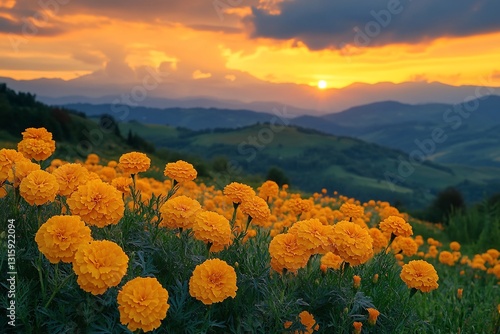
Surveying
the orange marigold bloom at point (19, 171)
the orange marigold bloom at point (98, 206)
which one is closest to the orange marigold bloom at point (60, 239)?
the orange marigold bloom at point (98, 206)

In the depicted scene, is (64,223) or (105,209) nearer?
(64,223)

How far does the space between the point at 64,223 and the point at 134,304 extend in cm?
67

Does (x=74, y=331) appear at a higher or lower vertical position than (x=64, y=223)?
lower

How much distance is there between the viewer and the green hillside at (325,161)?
13025 cm

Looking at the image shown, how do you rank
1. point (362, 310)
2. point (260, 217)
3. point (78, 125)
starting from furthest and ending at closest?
point (78, 125)
point (260, 217)
point (362, 310)

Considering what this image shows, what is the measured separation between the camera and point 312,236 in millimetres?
3123

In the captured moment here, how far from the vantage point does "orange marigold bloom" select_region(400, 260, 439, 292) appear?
12.0 feet

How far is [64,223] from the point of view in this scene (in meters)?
2.69

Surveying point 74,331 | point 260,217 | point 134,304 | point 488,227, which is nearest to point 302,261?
point 260,217

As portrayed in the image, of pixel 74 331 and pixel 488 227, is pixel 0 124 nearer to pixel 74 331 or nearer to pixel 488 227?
pixel 488 227

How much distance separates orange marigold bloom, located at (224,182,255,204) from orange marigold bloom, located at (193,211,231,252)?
2.13 ft

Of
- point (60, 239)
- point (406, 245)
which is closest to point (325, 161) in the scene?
point (406, 245)

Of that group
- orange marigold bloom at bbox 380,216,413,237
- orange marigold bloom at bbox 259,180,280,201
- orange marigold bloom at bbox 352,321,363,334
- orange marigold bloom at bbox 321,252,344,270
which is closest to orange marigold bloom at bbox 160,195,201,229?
orange marigold bloom at bbox 321,252,344,270

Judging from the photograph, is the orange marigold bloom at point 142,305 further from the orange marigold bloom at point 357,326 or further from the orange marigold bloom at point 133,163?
the orange marigold bloom at point 133,163
